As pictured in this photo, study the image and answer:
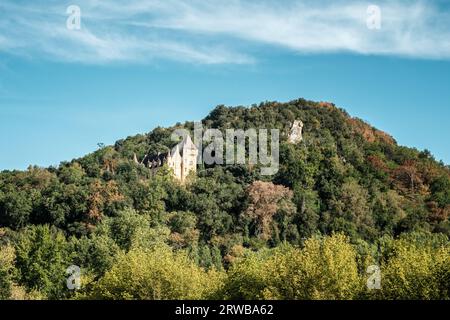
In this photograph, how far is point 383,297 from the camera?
33.3 metres

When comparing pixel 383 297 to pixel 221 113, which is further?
pixel 221 113

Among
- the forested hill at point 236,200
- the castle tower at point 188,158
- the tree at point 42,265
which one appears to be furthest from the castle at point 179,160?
the tree at point 42,265

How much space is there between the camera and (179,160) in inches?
4491

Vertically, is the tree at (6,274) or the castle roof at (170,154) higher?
the castle roof at (170,154)

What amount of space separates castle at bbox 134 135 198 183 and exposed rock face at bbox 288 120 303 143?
18.7 metres

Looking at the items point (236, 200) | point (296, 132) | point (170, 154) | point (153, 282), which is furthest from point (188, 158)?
point (153, 282)

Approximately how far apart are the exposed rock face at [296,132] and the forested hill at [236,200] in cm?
189

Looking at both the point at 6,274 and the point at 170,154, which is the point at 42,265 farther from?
the point at 170,154

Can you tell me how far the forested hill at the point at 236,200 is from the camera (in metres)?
85.5

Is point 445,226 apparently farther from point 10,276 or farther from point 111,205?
point 10,276

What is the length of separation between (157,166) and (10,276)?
63339 millimetres

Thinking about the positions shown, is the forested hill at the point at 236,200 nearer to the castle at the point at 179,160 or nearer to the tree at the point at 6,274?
the castle at the point at 179,160

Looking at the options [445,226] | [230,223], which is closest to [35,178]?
[230,223]
